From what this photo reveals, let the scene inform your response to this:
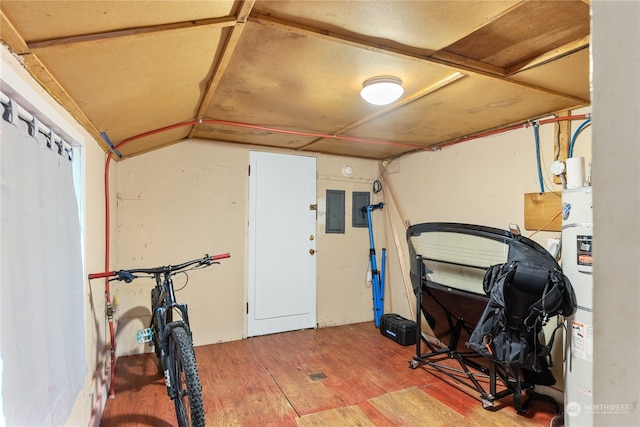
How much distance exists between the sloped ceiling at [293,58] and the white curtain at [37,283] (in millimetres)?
332

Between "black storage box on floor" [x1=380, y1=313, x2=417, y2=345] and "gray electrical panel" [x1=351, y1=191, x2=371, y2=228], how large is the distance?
117 cm

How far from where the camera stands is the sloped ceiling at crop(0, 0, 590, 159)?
1065mm

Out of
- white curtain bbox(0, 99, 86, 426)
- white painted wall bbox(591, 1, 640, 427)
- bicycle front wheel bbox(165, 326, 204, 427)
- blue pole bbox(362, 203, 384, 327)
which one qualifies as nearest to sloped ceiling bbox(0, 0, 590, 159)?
white curtain bbox(0, 99, 86, 426)

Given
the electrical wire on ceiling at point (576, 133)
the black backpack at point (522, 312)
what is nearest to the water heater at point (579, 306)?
the black backpack at point (522, 312)

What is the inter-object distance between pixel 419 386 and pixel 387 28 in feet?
8.11

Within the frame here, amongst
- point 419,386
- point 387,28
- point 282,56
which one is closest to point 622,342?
point 387,28

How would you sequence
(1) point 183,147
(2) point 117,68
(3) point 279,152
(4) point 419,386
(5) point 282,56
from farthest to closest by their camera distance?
(3) point 279,152, (1) point 183,147, (4) point 419,386, (5) point 282,56, (2) point 117,68

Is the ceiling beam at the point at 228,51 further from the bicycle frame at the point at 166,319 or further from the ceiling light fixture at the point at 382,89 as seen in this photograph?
the bicycle frame at the point at 166,319

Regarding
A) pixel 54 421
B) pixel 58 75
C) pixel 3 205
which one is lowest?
pixel 54 421

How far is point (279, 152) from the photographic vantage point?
3.69 m

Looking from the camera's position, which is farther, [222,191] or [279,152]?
[279,152]

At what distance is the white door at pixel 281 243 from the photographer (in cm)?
356

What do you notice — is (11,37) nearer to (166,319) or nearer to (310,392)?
(166,319)

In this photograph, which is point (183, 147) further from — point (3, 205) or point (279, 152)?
point (3, 205)
